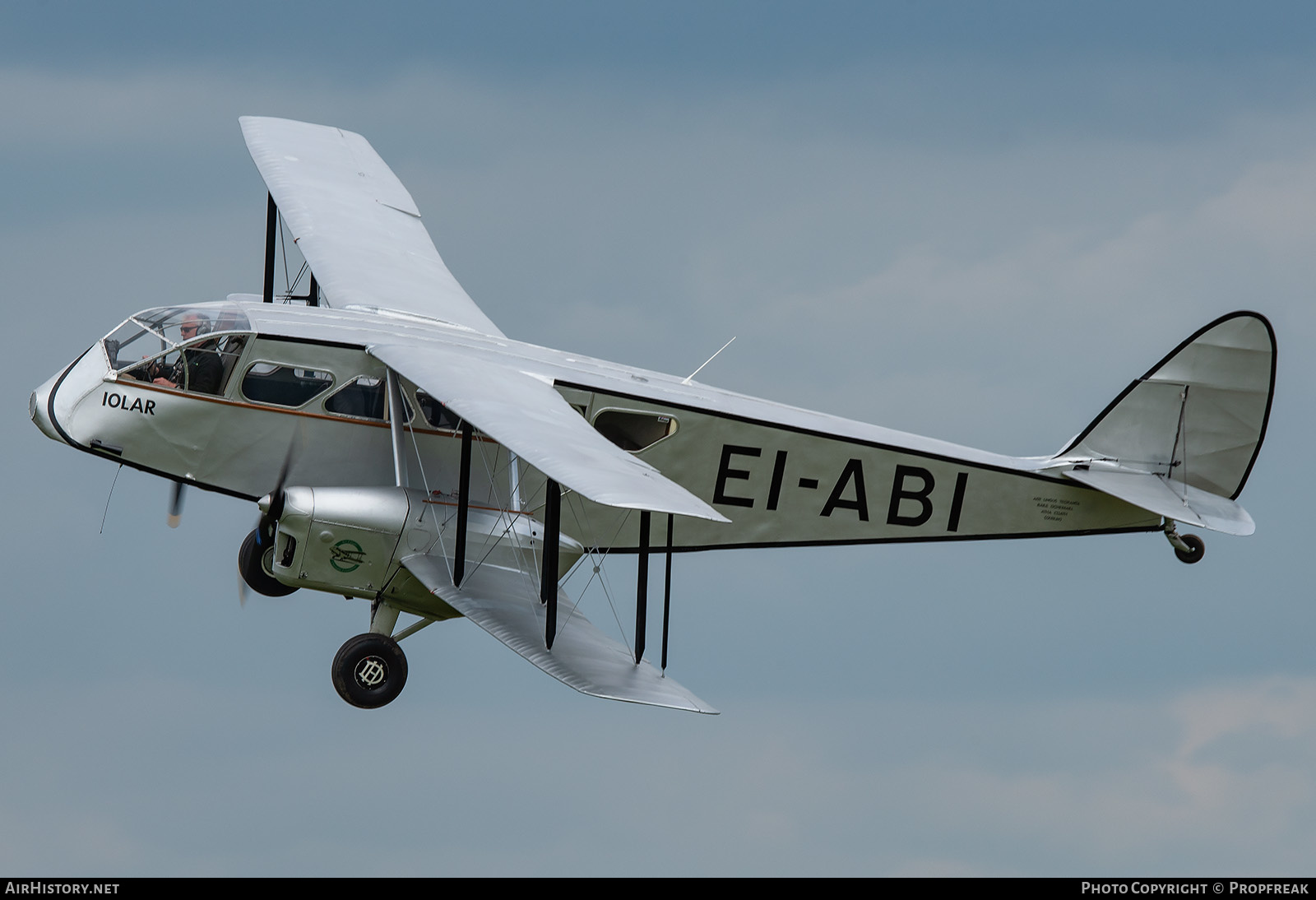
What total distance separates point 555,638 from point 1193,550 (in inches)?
301

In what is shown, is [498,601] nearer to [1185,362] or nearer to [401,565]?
[401,565]

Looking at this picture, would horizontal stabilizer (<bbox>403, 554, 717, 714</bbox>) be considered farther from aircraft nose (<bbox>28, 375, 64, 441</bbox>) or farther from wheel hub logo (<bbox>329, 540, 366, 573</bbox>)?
aircraft nose (<bbox>28, 375, 64, 441</bbox>)

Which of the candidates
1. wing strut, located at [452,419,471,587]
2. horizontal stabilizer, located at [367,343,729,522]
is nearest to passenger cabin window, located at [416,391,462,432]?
wing strut, located at [452,419,471,587]

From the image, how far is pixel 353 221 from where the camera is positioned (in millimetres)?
24734

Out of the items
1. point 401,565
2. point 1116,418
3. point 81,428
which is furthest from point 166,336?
point 1116,418

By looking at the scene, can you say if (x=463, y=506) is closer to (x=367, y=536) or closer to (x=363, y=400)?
(x=367, y=536)

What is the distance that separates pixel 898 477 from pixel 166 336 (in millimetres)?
8013

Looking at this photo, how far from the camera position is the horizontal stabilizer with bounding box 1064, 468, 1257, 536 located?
69.3 feet

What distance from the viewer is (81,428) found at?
19.7 metres

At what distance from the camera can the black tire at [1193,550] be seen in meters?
22.0

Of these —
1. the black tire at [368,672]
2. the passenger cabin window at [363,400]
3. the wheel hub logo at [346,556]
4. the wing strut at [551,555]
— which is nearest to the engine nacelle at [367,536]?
the wheel hub logo at [346,556]

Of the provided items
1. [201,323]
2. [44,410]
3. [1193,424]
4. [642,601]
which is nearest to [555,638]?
[642,601]

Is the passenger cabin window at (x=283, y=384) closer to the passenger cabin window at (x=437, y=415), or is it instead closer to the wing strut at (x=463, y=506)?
the passenger cabin window at (x=437, y=415)

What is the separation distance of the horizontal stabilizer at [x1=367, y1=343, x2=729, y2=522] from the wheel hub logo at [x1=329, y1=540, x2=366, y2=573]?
1.83 m
